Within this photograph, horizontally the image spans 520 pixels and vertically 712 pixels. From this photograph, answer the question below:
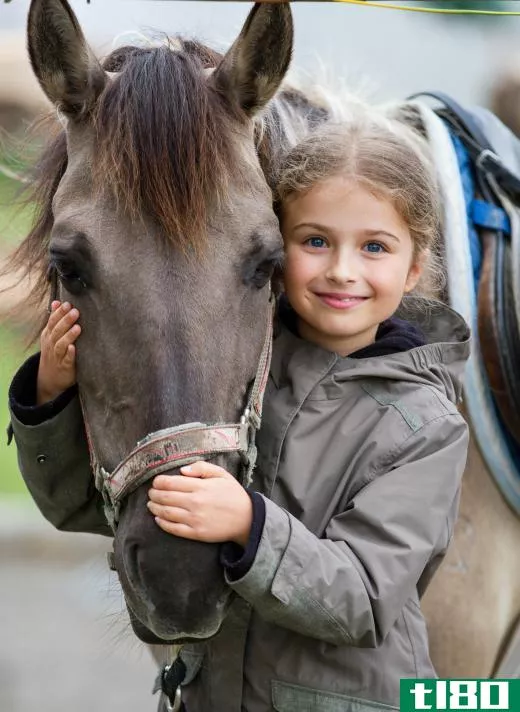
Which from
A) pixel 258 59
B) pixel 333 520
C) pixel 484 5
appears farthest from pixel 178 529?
pixel 484 5

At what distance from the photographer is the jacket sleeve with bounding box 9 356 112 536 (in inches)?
58.1

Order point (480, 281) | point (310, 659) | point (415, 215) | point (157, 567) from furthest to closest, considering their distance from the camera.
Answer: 1. point (480, 281)
2. point (415, 215)
3. point (310, 659)
4. point (157, 567)

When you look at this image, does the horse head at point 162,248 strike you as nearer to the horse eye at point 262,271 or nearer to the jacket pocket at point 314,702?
the horse eye at point 262,271

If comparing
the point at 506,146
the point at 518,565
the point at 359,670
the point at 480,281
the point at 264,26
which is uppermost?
the point at 264,26

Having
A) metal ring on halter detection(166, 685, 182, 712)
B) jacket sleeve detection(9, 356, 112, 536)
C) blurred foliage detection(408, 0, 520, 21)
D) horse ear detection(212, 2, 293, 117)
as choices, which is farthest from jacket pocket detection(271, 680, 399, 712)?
blurred foliage detection(408, 0, 520, 21)

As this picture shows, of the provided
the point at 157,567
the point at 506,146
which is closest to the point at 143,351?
the point at 157,567

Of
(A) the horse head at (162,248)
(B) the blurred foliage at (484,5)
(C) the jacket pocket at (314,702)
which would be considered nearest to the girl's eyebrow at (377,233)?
(A) the horse head at (162,248)

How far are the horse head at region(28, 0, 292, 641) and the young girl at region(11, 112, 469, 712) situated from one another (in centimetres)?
7

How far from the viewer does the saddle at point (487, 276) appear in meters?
2.14

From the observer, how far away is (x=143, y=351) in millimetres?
1271

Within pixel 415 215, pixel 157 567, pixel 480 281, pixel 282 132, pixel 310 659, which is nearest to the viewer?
pixel 157 567

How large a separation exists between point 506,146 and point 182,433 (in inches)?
58.1

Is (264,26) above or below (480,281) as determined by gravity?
above

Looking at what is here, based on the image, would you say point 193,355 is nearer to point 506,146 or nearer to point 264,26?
point 264,26
